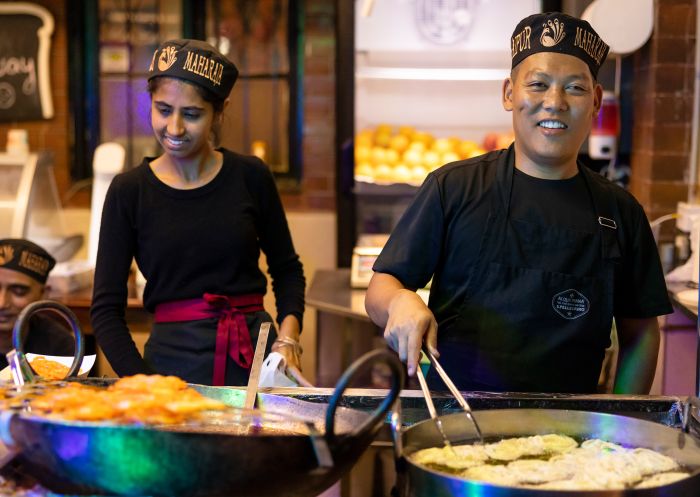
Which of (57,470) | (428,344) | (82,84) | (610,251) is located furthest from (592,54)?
(82,84)

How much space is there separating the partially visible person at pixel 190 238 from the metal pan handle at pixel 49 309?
0.68 m

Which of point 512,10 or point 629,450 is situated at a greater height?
point 512,10

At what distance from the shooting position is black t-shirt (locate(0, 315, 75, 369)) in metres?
2.79

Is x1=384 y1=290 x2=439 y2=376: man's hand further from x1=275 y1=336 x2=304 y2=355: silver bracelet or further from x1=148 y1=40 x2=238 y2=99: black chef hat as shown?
x1=148 y1=40 x2=238 y2=99: black chef hat

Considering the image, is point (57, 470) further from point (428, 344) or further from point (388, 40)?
point (388, 40)

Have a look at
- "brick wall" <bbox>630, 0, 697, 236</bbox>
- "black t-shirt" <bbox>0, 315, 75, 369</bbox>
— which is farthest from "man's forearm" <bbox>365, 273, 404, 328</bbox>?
"brick wall" <bbox>630, 0, 697, 236</bbox>

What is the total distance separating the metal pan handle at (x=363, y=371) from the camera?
3.89 feet

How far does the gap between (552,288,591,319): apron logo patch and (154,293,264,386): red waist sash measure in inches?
32.2

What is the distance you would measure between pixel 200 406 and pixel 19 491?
290 millimetres

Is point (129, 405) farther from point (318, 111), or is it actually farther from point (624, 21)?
point (318, 111)

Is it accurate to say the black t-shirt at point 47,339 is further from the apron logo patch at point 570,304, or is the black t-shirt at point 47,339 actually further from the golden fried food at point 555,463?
the golden fried food at point 555,463

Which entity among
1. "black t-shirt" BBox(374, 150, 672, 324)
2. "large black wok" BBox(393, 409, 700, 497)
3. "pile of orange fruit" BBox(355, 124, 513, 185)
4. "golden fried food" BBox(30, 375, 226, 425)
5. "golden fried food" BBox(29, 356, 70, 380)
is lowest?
"large black wok" BBox(393, 409, 700, 497)

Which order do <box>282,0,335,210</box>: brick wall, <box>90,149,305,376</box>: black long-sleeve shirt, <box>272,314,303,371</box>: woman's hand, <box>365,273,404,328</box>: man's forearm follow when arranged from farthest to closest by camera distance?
<box>282,0,335,210</box>: brick wall < <box>90,149,305,376</box>: black long-sleeve shirt < <box>272,314,303,371</box>: woman's hand < <box>365,273,404,328</box>: man's forearm

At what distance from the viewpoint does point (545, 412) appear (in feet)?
5.24
